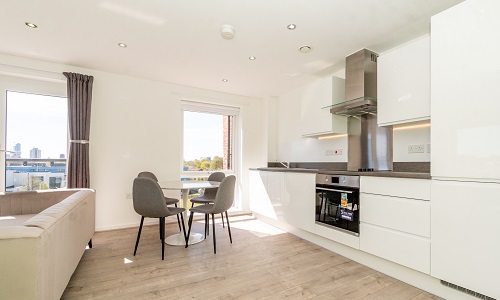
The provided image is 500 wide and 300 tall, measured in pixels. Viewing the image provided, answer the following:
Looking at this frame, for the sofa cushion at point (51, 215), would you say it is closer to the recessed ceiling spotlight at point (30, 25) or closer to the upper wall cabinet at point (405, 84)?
the recessed ceiling spotlight at point (30, 25)

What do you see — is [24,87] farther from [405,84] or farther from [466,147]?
[466,147]

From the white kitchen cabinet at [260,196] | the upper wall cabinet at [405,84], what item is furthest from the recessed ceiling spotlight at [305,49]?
the white kitchen cabinet at [260,196]

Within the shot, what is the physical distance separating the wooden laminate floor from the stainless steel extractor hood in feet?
5.56

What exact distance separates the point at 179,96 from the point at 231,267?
2.89 m

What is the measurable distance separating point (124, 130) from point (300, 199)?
9.14 ft

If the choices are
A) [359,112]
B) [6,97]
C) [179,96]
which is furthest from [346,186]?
[6,97]

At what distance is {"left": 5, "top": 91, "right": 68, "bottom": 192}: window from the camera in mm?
3152

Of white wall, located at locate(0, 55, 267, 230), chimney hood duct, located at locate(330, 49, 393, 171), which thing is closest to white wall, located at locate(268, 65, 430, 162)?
chimney hood duct, located at locate(330, 49, 393, 171)

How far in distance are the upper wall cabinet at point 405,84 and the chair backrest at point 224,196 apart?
1787 mm

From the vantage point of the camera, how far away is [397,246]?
2.05 metres

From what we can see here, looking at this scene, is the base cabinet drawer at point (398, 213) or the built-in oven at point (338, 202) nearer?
the base cabinet drawer at point (398, 213)

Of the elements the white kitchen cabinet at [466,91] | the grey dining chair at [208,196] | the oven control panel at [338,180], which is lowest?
the grey dining chair at [208,196]

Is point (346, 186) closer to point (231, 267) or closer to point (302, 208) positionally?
point (302, 208)

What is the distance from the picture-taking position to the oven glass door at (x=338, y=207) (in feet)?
7.95
